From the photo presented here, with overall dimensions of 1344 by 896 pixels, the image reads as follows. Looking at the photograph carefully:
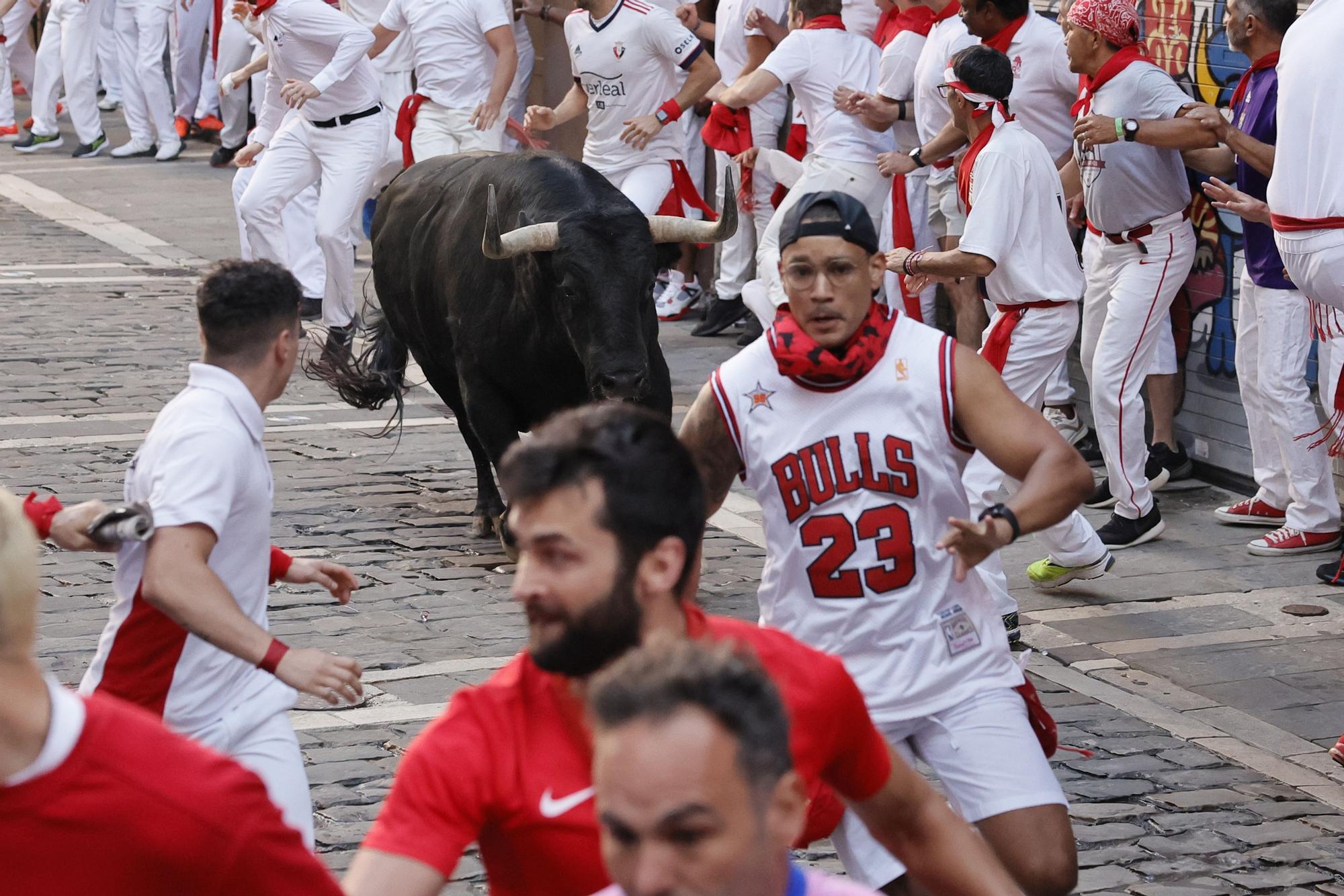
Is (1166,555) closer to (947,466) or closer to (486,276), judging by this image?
(486,276)

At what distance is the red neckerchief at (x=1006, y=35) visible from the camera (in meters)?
9.91

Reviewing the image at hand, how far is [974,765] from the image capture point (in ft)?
15.0

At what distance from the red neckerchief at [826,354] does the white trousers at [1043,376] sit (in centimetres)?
330

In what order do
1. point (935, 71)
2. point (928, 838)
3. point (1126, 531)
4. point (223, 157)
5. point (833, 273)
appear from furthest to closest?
point (223, 157) < point (935, 71) < point (1126, 531) < point (833, 273) < point (928, 838)

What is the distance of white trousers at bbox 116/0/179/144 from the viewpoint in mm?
22984

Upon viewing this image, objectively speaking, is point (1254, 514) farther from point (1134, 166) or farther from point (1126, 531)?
point (1134, 166)

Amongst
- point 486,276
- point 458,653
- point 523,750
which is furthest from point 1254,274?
point 523,750

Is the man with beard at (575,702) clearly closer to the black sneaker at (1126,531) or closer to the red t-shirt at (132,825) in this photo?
the red t-shirt at (132,825)

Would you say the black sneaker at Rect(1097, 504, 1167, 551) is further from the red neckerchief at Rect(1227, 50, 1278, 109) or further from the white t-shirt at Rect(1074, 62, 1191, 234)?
the red neckerchief at Rect(1227, 50, 1278, 109)

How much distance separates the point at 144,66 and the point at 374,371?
45.2 ft

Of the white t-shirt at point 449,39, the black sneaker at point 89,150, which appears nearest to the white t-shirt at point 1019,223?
the white t-shirt at point 449,39

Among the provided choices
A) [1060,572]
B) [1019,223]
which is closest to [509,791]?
[1019,223]

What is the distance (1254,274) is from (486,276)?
349 centimetres

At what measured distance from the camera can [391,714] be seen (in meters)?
6.81
